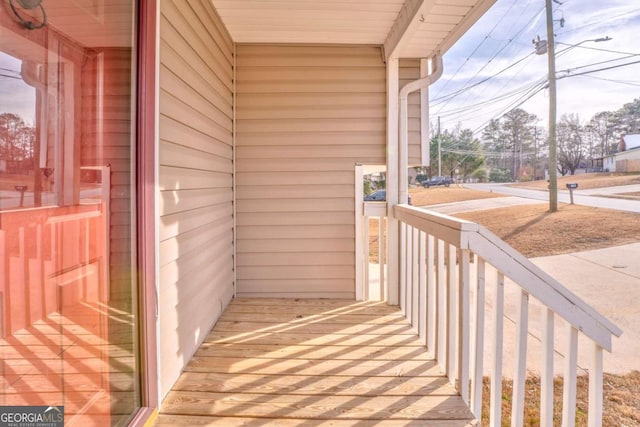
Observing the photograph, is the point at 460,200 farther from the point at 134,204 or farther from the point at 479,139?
the point at 134,204

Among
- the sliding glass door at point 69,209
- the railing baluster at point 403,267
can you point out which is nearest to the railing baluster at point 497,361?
the railing baluster at point 403,267

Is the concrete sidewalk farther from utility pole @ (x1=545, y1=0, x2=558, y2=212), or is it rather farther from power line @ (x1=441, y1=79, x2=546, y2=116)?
power line @ (x1=441, y1=79, x2=546, y2=116)

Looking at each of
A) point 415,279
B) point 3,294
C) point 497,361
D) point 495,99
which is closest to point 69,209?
point 3,294

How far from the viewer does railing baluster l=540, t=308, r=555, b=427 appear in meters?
1.50

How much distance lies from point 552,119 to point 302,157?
258 cm

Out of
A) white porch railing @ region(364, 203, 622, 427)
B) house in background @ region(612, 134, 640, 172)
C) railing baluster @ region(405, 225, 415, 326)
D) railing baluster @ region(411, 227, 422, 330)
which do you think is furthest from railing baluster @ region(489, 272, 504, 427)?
house in background @ region(612, 134, 640, 172)

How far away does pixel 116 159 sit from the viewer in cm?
142

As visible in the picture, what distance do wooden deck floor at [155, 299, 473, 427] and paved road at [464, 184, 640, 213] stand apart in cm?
191

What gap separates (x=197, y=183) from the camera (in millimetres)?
2209

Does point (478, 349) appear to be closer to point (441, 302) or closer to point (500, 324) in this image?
point (500, 324)

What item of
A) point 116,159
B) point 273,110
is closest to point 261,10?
point 273,110

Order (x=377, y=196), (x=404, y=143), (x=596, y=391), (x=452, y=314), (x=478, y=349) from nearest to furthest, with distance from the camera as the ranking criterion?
1. (x=596, y=391)
2. (x=478, y=349)
3. (x=452, y=314)
4. (x=404, y=143)
5. (x=377, y=196)

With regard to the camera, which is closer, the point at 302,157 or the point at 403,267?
the point at 403,267

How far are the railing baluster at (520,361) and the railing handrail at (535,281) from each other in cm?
8
